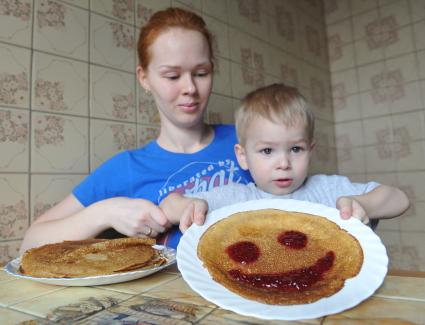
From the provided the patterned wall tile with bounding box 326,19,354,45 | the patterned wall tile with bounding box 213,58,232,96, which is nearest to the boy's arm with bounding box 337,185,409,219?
the patterned wall tile with bounding box 213,58,232,96

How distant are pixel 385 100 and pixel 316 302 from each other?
2.13 m

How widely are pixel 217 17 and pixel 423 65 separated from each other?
133 centimetres

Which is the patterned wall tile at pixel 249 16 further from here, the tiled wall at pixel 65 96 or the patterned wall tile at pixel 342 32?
the patterned wall tile at pixel 342 32

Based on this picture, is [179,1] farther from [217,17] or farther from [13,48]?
[13,48]

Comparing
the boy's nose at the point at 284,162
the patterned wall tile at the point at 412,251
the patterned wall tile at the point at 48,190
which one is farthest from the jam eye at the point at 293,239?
the patterned wall tile at the point at 412,251

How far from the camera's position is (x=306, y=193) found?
0.93 m

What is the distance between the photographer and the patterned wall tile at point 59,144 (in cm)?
109

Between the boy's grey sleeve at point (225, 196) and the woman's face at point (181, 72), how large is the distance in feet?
0.94

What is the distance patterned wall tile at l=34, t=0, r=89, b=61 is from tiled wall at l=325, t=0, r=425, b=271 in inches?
72.0

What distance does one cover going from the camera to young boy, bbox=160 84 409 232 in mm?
841

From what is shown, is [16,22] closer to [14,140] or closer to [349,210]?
[14,140]

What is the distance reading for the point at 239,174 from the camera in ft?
3.57

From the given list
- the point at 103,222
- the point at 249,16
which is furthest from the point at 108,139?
the point at 249,16

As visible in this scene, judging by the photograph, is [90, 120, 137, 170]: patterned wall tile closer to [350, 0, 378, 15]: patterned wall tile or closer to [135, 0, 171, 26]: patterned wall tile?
[135, 0, 171, 26]: patterned wall tile
